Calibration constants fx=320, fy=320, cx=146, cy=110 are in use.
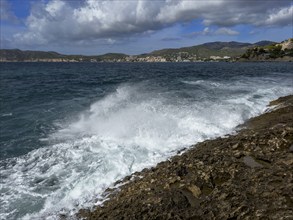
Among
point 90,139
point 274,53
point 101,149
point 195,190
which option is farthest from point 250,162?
point 274,53

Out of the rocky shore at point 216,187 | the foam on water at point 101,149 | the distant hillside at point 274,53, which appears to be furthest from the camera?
the distant hillside at point 274,53

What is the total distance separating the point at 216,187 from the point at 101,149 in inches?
298

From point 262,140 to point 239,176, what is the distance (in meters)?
3.89

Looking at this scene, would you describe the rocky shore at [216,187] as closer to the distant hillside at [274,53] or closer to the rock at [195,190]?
the rock at [195,190]

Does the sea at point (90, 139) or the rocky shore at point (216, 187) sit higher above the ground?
the rocky shore at point (216, 187)

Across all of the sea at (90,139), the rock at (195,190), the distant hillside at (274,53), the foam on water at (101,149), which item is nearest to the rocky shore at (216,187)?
the rock at (195,190)

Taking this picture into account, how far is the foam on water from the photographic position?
11.3m

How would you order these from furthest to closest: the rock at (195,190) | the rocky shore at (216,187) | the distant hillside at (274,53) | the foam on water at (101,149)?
the distant hillside at (274,53) < the foam on water at (101,149) < the rock at (195,190) < the rocky shore at (216,187)

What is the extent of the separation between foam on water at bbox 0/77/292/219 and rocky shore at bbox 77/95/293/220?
1.44 metres

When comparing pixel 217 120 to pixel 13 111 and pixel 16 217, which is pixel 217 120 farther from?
pixel 13 111

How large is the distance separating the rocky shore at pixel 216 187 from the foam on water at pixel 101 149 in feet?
4.73

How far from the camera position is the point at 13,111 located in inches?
1091

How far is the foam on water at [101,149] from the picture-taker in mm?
11328

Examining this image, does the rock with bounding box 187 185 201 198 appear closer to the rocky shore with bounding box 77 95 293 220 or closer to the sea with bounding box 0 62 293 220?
the rocky shore with bounding box 77 95 293 220
